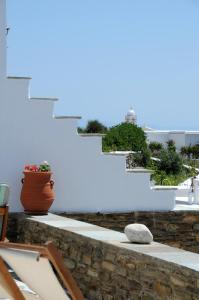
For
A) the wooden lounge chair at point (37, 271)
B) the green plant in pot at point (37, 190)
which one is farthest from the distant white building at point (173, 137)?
the wooden lounge chair at point (37, 271)

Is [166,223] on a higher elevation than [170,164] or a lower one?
lower

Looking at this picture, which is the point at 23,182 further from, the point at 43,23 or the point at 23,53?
the point at 43,23

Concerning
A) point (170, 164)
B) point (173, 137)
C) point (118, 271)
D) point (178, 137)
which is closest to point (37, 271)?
point (118, 271)

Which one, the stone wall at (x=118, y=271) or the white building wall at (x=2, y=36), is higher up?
the white building wall at (x=2, y=36)

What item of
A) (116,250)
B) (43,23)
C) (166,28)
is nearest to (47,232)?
(116,250)

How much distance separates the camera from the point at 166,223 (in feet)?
38.2

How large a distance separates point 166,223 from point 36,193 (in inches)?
85.7

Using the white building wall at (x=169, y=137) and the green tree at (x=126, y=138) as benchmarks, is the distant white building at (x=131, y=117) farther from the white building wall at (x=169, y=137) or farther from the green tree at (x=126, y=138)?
the green tree at (x=126, y=138)

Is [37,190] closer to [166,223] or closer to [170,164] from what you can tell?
[166,223]

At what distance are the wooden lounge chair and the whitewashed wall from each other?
5.88 m

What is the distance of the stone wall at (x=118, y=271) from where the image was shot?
6.07m

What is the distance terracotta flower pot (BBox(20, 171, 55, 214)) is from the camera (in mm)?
10555

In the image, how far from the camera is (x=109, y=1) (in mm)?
12977

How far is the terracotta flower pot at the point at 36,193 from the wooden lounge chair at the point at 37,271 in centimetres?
522
